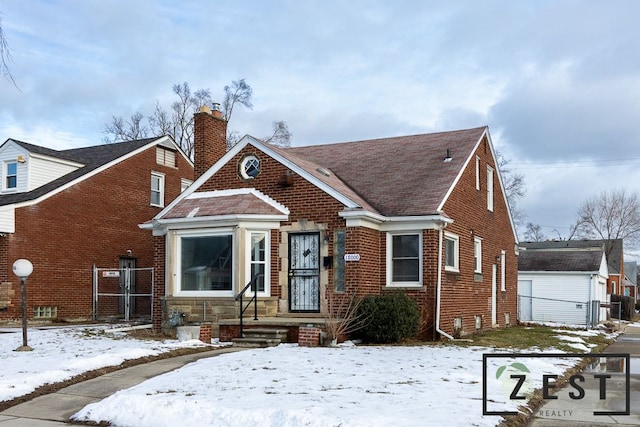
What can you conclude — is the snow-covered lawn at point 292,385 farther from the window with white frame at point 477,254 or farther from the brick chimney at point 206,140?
the brick chimney at point 206,140

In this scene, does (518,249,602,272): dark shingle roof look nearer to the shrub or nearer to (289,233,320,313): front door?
(289,233,320,313): front door

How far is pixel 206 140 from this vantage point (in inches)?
808

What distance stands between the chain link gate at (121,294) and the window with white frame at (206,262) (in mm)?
7406

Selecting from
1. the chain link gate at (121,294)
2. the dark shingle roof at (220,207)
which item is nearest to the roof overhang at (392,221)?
the dark shingle roof at (220,207)

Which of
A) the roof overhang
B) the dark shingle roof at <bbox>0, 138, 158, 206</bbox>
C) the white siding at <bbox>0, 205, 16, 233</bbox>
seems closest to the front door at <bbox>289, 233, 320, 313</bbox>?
the roof overhang

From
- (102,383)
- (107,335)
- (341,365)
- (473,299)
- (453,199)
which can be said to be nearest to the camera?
(102,383)

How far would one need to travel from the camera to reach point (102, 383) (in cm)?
1030

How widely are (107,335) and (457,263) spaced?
9246 mm

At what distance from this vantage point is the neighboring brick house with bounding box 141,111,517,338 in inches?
650

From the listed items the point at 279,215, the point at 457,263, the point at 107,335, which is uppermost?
Result: the point at 279,215

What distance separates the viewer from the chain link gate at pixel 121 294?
25.1 m

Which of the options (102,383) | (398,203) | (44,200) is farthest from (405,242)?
(44,200)

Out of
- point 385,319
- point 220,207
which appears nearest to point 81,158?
point 220,207

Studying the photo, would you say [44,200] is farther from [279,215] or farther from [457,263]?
[457,263]
